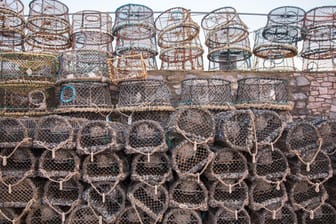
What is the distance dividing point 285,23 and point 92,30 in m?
3.23

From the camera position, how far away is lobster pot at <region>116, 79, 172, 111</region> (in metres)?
4.48

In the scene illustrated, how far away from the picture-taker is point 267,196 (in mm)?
3684

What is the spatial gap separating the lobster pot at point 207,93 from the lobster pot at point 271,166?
3.56 ft

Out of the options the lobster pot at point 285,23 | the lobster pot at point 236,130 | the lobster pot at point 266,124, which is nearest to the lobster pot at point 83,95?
the lobster pot at point 236,130

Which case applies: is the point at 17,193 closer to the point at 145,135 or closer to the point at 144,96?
the point at 145,135

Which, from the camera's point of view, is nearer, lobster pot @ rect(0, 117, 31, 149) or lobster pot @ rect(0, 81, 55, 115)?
lobster pot @ rect(0, 117, 31, 149)

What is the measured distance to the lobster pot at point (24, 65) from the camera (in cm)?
461

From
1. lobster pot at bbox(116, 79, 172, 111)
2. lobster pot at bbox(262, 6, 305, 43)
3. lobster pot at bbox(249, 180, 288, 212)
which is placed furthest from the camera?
lobster pot at bbox(262, 6, 305, 43)

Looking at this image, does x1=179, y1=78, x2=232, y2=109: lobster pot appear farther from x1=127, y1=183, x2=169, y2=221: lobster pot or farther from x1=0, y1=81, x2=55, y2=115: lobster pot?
Answer: x1=0, y1=81, x2=55, y2=115: lobster pot

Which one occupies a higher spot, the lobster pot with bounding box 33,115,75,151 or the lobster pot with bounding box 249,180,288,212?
the lobster pot with bounding box 33,115,75,151

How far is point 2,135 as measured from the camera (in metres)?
3.53

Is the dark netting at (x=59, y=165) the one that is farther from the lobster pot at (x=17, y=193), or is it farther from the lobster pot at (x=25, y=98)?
the lobster pot at (x=25, y=98)

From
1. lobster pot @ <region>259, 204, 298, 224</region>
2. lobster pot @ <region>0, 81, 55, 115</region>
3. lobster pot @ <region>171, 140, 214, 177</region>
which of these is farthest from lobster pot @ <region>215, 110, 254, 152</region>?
lobster pot @ <region>0, 81, 55, 115</region>

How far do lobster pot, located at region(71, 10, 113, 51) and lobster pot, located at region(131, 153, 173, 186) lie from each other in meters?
2.75
